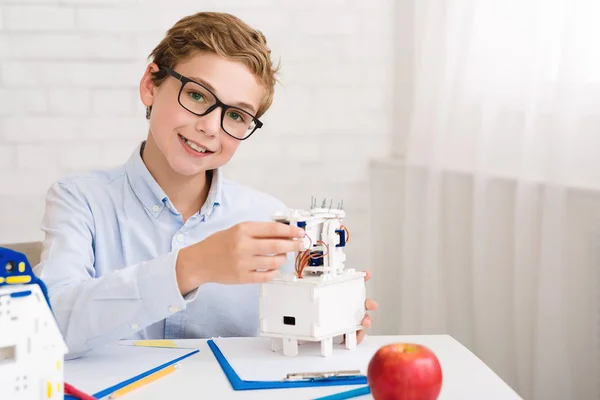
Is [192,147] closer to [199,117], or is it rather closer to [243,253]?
[199,117]

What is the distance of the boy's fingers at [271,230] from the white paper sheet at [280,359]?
190 millimetres

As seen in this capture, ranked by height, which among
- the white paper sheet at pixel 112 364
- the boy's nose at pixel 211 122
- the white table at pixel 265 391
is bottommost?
the white paper sheet at pixel 112 364

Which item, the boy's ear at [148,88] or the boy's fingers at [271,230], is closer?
the boy's fingers at [271,230]

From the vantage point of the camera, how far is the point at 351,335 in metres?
→ 1.20

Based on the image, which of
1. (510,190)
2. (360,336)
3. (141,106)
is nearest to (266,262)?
(360,336)

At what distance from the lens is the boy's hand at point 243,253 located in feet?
3.51

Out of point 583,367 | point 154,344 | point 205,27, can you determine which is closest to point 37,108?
point 205,27

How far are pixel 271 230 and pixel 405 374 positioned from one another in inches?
12.3

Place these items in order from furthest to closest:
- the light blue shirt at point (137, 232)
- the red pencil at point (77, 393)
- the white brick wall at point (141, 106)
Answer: the white brick wall at point (141, 106)
the light blue shirt at point (137, 232)
the red pencil at point (77, 393)

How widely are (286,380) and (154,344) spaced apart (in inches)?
11.5

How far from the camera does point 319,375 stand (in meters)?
Result: 1.04

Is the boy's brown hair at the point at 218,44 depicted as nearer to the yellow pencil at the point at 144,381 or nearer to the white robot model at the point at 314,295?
the white robot model at the point at 314,295

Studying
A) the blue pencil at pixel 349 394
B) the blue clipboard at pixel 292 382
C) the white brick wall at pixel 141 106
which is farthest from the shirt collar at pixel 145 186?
the white brick wall at pixel 141 106

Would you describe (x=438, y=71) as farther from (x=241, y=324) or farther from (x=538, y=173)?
(x=241, y=324)
